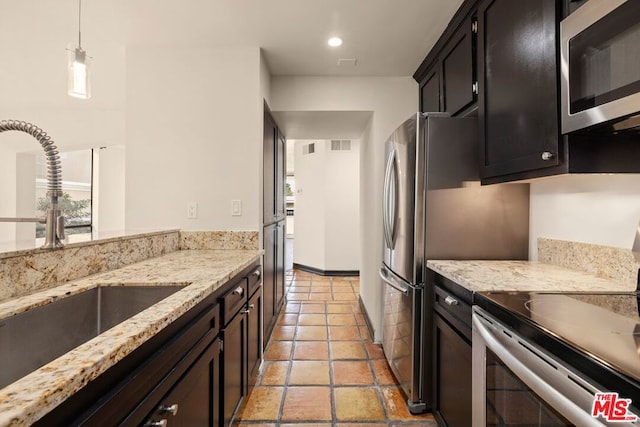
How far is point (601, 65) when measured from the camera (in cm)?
107

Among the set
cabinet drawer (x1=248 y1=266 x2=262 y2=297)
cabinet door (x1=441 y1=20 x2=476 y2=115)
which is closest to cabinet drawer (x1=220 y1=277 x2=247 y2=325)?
cabinet drawer (x1=248 y1=266 x2=262 y2=297)

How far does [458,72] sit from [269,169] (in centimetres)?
167

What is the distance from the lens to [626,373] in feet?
2.09

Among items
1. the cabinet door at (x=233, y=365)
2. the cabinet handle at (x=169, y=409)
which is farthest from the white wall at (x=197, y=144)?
the cabinet handle at (x=169, y=409)

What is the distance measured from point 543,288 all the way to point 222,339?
134 centimetres

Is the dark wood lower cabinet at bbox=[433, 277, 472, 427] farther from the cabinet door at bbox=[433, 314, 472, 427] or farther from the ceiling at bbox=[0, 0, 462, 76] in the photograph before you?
the ceiling at bbox=[0, 0, 462, 76]

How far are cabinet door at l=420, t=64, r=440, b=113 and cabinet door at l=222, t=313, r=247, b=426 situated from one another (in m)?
2.06

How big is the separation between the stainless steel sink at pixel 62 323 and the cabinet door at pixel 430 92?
2.22 m

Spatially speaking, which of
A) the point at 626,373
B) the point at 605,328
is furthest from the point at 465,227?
the point at 626,373

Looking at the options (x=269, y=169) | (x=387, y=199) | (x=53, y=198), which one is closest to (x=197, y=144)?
(x=269, y=169)

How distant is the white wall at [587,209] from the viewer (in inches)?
54.4

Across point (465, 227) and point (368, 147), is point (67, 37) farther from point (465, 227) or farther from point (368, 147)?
point (465, 227)

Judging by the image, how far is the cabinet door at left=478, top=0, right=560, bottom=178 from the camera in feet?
4.26

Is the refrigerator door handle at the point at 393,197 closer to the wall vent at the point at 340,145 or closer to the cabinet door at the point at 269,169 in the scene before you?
the cabinet door at the point at 269,169
